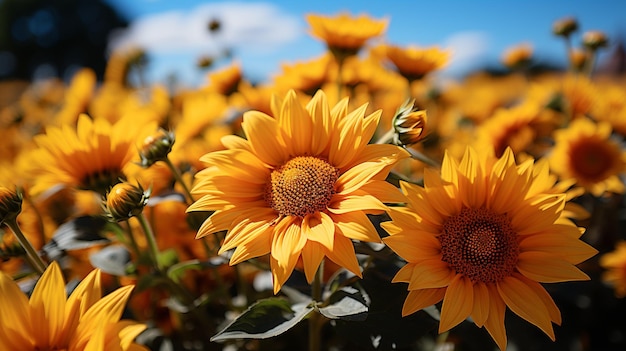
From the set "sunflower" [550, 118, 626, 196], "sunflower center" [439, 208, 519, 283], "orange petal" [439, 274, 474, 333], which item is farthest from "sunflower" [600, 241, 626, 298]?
"orange petal" [439, 274, 474, 333]

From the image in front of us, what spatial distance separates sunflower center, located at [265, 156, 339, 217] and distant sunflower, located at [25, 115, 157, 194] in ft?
1.30

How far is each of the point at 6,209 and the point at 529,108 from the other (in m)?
1.77

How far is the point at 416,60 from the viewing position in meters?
1.68

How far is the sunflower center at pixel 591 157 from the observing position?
5.55 ft

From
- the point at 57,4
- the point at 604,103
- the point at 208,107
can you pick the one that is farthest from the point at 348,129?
the point at 57,4

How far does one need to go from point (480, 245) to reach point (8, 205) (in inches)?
36.1

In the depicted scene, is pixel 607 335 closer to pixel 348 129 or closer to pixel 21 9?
pixel 348 129

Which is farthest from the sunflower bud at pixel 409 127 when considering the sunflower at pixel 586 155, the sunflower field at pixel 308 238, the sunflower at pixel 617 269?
the sunflower at pixel 617 269

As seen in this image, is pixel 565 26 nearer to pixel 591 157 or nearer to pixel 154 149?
pixel 591 157

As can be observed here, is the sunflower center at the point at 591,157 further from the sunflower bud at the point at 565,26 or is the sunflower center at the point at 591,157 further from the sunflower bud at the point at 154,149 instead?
the sunflower bud at the point at 154,149

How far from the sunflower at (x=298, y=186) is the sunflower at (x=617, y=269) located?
125cm

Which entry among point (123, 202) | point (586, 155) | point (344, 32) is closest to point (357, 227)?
point (123, 202)

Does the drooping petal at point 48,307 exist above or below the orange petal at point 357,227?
above

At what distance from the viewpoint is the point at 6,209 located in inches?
37.9
